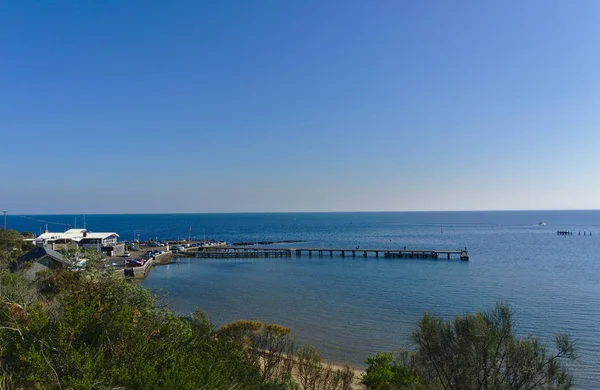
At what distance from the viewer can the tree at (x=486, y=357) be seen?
456 inches

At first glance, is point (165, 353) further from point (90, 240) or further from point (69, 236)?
point (69, 236)

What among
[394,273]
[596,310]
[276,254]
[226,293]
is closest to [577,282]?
[596,310]

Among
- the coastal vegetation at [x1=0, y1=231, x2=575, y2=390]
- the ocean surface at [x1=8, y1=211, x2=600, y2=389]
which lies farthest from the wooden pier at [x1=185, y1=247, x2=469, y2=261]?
the coastal vegetation at [x1=0, y1=231, x2=575, y2=390]

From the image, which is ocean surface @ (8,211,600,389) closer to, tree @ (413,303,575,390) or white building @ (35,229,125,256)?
tree @ (413,303,575,390)

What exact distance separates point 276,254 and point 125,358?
7111cm

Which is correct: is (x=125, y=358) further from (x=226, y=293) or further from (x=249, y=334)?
(x=226, y=293)

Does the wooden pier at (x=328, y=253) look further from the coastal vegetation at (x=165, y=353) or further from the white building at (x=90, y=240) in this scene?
the coastal vegetation at (x=165, y=353)

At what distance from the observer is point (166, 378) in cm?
780

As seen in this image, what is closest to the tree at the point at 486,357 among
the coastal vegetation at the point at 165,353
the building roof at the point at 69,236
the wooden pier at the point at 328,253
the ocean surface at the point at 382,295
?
the coastal vegetation at the point at 165,353

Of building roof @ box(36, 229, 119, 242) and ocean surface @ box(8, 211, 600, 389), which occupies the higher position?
building roof @ box(36, 229, 119, 242)

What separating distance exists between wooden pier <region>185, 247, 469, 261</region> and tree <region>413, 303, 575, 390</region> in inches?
2408

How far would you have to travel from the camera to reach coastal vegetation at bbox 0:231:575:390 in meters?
7.88

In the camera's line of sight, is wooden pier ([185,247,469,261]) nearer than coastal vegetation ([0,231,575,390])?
No

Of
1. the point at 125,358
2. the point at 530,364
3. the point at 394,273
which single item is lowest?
the point at 394,273
